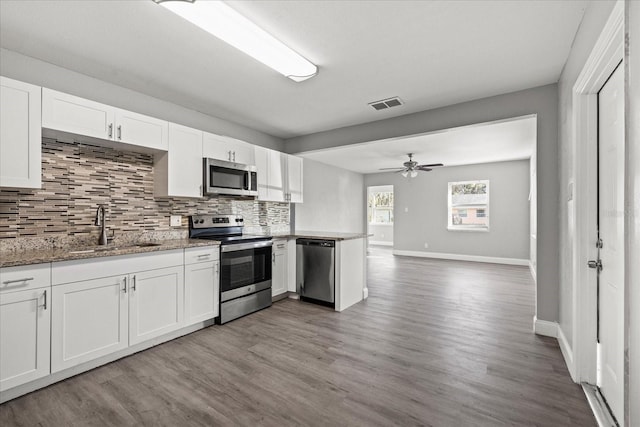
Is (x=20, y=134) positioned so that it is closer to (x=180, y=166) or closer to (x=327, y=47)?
(x=180, y=166)

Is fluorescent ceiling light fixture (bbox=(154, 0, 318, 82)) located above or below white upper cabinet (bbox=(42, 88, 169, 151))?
above

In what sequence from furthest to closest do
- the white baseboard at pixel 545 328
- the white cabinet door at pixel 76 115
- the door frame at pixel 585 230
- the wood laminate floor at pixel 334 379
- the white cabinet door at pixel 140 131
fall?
1. the white baseboard at pixel 545 328
2. the white cabinet door at pixel 140 131
3. the white cabinet door at pixel 76 115
4. the door frame at pixel 585 230
5. the wood laminate floor at pixel 334 379

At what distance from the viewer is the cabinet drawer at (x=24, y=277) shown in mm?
1849

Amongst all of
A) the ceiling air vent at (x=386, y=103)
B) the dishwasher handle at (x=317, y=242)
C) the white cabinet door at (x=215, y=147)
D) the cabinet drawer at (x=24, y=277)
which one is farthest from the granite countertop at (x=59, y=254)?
the ceiling air vent at (x=386, y=103)

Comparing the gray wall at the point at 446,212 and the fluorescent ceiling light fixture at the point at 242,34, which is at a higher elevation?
the fluorescent ceiling light fixture at the point at 242,34

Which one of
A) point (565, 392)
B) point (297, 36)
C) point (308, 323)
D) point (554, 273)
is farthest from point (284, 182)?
point (565, 392)

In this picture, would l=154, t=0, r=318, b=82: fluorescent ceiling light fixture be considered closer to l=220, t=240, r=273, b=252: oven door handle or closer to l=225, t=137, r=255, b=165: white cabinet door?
l=225, t=137, r=255, b=165: white cabinet door

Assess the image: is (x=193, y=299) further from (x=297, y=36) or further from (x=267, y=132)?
(x=267, y=132)

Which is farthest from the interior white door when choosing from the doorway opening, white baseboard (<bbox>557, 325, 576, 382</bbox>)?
the doorway opening

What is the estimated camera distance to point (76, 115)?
2438 mm

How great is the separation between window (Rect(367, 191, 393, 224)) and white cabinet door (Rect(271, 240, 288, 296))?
24.2ft

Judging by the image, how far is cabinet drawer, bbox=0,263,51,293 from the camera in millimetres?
1849

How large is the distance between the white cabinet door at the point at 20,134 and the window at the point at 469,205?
7718 millimetres

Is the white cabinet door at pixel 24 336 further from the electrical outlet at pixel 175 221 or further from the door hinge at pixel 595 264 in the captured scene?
the door hinge at pixel 595 264
